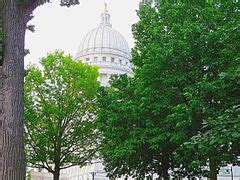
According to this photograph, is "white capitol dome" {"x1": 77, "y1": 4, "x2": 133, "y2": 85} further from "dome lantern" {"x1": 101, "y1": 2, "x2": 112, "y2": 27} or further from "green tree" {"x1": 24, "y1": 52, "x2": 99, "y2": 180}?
"green tree" {"x1": 24, "y1": 52, "x2": 99, "y2": 180}

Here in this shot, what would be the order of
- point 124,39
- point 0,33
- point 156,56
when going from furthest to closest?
1. point 124,39
2. point 156,56
3. point 0,33

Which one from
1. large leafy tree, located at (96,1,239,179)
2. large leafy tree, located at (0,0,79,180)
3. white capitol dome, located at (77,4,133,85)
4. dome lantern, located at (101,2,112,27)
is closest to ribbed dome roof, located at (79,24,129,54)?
white capitol dome, located at (77,4,133,85)

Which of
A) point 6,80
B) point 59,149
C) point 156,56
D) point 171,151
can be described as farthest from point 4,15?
point 59,149

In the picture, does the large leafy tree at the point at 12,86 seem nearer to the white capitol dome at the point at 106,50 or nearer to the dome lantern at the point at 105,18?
the white capitol dome at the point at 106,50

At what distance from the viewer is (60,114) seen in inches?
972

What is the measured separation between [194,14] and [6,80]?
11073 mm

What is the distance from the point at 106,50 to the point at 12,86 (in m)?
80.2

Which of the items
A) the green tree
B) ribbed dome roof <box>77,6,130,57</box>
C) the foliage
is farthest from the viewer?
ribbed dome roof <box>77,6,130,57</box>

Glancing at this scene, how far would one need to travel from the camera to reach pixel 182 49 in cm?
1397

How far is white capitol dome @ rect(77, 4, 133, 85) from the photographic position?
81.6 metres

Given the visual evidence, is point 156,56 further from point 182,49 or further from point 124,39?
point 124,39

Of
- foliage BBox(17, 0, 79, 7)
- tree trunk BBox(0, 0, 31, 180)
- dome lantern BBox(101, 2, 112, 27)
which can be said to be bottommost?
tree trunk BBox(0, 0, 31, 180)

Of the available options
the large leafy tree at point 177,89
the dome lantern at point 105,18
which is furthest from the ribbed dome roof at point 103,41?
the large leafy tree at point 177,89

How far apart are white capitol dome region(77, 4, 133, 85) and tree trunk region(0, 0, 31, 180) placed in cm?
7164
